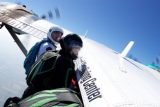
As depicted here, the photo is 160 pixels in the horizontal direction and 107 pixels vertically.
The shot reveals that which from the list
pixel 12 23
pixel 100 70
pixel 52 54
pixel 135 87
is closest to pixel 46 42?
pixel 52 54

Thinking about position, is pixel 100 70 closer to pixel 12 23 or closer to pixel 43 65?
pixel 43 65

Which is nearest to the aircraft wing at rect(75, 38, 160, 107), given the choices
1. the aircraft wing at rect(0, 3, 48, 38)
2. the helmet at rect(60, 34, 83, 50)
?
the helmet at rect(60, 34, 83, 50)

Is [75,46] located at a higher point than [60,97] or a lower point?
higher

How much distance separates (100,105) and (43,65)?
4.17 feet

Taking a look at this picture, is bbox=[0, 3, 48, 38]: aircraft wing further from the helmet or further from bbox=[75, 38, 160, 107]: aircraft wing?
bbox=[75, 38, 160, 107]: aircraft wing

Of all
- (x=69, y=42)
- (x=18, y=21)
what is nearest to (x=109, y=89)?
(x=69, y=42)

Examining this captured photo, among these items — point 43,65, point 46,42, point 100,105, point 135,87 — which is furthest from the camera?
point 46,42

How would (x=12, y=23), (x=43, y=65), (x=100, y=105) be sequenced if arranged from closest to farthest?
(x=100, y=105) < (x=43, y=65) < (x=12, y=23)

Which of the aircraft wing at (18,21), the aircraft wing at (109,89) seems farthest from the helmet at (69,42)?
the aircraft wing at (18,21)

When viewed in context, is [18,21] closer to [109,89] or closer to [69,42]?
[69,42]

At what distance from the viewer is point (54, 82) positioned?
3854mm

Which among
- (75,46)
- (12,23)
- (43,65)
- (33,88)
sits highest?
(12,23)

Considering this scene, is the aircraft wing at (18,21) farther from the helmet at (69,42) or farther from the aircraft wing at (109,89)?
the aircraft wing at (109,89)

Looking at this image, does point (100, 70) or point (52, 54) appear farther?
point (52, 54)
